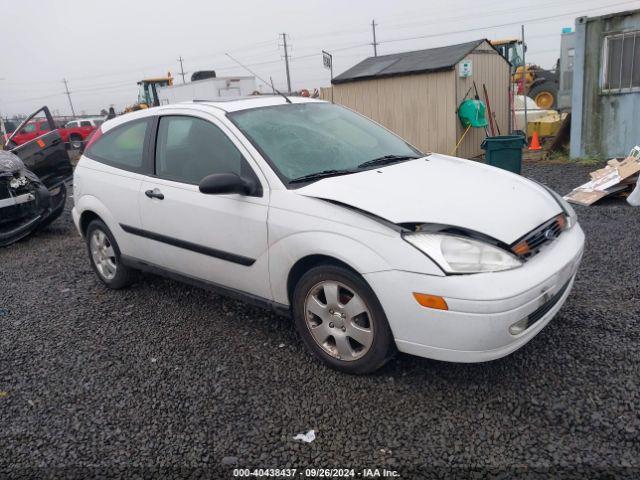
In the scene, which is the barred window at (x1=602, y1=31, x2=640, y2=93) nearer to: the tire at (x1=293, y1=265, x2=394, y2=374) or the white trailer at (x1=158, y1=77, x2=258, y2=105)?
the tire at (x1=293, y1=265, x2=394, y2=374)

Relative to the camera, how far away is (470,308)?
2.40m

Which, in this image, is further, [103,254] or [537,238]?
[103,254]

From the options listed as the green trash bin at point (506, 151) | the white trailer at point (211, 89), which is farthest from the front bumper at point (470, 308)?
the white trailer at point (211, 89)

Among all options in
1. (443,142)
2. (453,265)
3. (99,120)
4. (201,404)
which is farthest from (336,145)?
(99,120)

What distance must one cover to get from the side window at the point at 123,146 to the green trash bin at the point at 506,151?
5225 millimetres

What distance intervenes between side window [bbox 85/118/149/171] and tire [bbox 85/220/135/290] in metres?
0.58

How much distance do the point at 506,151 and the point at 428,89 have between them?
3416 millimetres

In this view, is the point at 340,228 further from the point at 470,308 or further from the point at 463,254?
the point at 470,308

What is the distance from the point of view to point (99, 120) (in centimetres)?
2848

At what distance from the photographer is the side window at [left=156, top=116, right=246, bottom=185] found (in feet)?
11.1

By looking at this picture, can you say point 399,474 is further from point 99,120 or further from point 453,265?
point 99,120

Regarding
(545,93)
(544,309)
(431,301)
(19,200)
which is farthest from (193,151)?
(545,93)

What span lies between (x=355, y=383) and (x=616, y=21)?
340 inches

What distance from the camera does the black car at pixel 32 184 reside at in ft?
21.5
